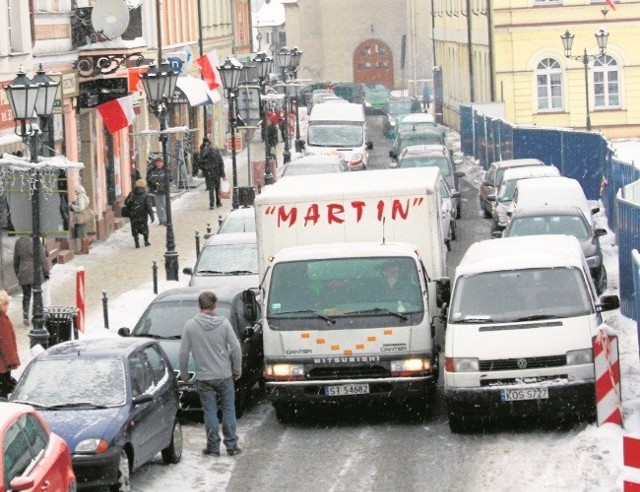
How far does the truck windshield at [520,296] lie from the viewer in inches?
675

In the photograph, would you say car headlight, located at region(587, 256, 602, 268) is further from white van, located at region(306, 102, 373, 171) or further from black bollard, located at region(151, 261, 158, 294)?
white van, located at region(306, 102, 373, 171)

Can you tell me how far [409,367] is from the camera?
57.8ft

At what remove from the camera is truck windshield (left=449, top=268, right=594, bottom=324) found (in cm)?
1714

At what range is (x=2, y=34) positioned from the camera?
2992 cm

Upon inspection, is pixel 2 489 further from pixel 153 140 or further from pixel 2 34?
pixel 153 140

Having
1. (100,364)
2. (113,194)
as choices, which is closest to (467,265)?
(100,364)

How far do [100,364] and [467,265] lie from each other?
4.97 m

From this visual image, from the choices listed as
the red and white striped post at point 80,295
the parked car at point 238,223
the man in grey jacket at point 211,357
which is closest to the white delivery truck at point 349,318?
the man in grey jacket at point 211,357

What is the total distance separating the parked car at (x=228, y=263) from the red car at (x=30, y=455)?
40.6ft

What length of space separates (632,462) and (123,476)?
512cm

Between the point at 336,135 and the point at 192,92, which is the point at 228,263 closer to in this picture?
the point at 192,92

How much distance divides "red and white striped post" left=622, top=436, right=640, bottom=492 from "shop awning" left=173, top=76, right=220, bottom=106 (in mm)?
41716

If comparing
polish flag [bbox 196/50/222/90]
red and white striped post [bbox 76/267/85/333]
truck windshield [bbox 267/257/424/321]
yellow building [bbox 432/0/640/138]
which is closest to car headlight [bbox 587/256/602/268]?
red and white striped post [bbox 76/267/85/333]

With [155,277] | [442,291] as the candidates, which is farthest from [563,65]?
[442,291]
